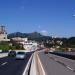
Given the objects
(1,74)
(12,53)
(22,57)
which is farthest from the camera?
(12,53)

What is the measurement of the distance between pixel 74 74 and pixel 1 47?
453 ft

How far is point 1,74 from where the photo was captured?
882 inches

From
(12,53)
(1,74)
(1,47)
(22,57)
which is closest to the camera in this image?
(1,74)

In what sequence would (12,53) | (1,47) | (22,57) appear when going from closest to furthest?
1. (22,57)
2. (12,53)
3. (1,47)

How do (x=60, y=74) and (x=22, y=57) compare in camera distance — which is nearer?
(x=60, y=74)

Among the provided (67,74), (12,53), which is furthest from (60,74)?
(12,53)

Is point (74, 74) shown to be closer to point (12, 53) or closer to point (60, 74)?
point (60, 74)

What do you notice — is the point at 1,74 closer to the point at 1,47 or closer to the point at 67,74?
the point at 67,74

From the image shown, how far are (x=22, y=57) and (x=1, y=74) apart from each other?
122 ft

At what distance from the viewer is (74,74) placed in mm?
23188

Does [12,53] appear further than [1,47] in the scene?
No

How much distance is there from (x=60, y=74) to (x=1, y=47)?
138 m

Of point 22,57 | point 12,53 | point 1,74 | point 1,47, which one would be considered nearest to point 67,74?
point 1,74

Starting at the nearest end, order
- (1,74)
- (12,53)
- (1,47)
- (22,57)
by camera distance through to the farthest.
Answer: (1,74), (22,57), (12,53), (1,47)
